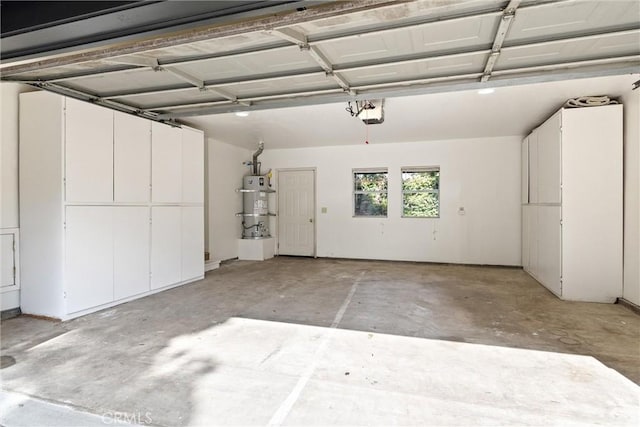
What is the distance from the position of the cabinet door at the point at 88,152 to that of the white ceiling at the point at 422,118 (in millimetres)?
1572

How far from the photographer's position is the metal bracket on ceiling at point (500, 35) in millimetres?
1940

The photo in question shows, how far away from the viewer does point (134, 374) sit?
2.36m

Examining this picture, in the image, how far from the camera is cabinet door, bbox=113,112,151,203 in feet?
13.0

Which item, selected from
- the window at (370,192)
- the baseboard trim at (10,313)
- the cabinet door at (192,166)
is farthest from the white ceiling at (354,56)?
the window at (370,192)

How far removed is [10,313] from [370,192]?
20.3 ft

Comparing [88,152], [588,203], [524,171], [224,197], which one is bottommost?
[588,203]

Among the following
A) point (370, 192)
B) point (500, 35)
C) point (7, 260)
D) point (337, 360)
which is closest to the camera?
point (500, 35)

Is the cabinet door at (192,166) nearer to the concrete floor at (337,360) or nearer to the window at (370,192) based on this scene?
the concrete floor at (337,360)

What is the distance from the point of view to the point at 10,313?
3.58 meters

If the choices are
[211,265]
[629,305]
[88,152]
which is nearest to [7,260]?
[88,152]

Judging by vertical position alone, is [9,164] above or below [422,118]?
below

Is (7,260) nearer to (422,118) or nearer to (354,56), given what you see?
(354,56)

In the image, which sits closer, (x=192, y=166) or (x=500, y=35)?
(x=500, y=35)

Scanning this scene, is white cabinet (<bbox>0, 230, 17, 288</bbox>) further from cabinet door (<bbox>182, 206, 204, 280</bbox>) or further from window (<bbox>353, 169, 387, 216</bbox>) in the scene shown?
window (<bbox>353, 169, 387, 216</bbox>)
